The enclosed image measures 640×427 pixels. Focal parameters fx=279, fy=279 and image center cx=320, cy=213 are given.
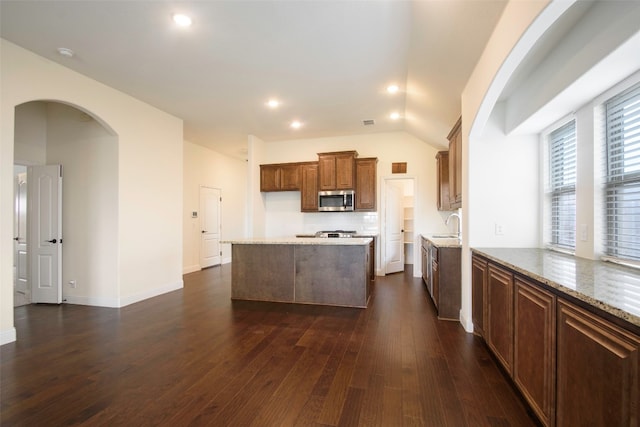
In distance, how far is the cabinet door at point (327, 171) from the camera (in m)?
5.95

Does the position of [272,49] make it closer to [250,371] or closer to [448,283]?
[250,371]

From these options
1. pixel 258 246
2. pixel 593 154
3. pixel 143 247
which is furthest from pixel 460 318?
pixel 143 247

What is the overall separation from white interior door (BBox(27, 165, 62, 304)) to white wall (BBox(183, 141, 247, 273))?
237 centimetres

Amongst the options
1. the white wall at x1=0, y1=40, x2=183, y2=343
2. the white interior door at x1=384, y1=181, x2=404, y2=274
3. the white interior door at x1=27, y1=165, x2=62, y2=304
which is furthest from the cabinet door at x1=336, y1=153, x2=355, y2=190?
the white interior door at x1=27, y1=165, x2=62, y2=304

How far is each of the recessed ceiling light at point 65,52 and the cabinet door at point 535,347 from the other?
4.71 metres

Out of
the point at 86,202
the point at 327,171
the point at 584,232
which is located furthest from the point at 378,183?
the point at 86,202

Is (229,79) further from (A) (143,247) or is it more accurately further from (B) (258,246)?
(A) (143,247)

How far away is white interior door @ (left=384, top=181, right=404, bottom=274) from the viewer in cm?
609

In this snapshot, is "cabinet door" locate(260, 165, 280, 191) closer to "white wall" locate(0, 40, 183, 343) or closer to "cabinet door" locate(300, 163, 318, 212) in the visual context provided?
"cabinet door" locate(300, 163, 318, 212)

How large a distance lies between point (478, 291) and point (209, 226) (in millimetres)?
6250

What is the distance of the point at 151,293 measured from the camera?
445 cm

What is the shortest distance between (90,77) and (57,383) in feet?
11.5

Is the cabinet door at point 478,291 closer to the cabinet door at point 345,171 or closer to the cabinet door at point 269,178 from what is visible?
the cabinet door at point 345,171

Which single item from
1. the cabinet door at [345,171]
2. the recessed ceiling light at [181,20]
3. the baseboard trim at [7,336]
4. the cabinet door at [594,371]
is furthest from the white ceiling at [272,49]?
the baseboard trim at [7,336]
